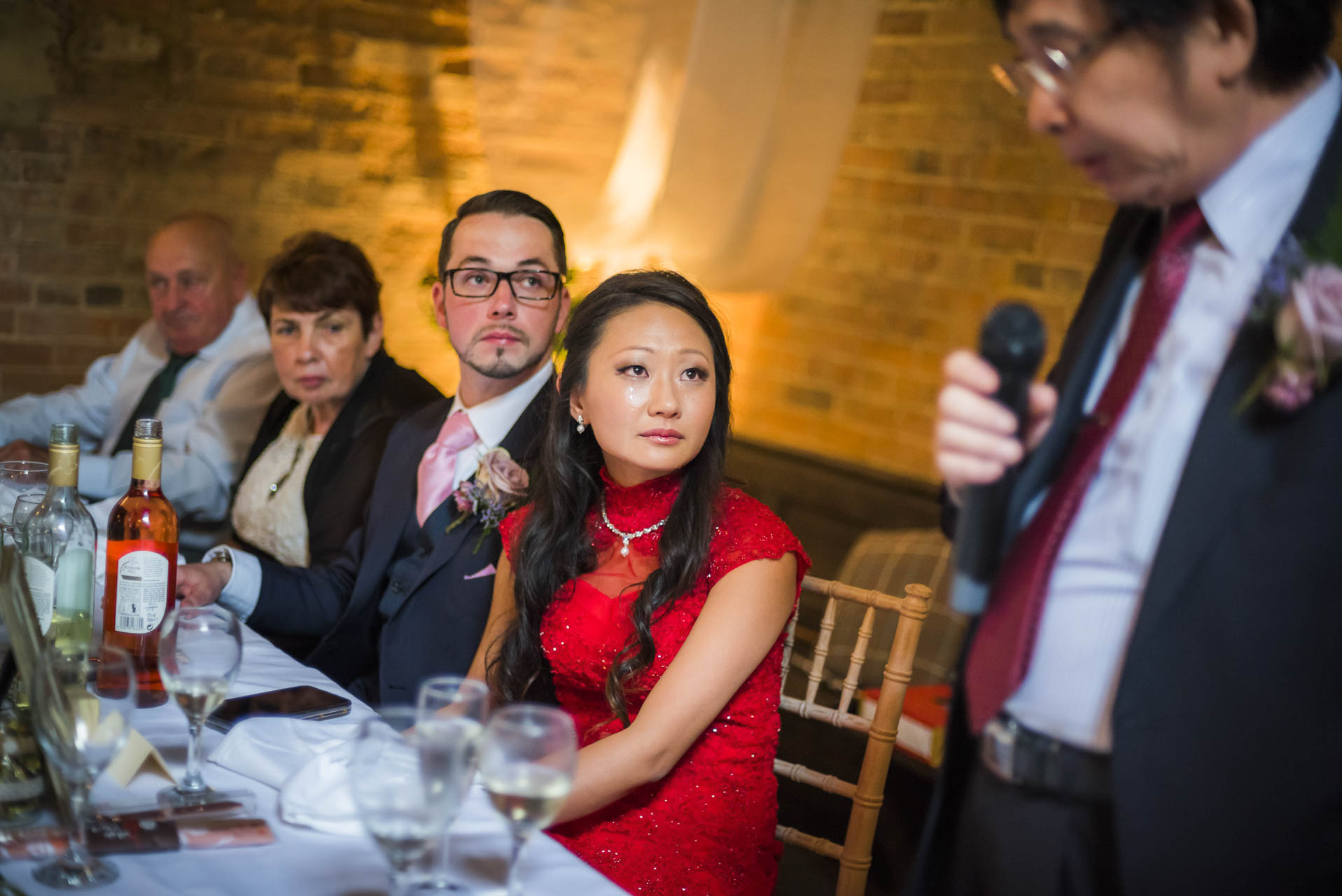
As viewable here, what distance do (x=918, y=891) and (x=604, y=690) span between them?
754mm

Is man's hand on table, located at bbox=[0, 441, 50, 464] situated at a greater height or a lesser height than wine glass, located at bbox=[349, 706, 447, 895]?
lesser

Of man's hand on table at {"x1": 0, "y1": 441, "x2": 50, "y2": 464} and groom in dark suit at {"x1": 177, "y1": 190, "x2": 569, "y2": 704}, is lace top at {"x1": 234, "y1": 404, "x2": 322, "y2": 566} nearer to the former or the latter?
groom in dark suit at {"x1": 177, "y1": 190, "x2": 569, "y2": 704}

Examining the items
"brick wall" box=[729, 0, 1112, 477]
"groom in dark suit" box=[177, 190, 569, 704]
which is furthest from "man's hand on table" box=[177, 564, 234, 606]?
"brick wall" box=[729, 0, 1112, 477]

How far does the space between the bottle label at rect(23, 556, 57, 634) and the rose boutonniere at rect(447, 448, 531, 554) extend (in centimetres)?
76

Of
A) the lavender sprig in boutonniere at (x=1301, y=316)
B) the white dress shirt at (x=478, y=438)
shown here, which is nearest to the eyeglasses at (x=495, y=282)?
the white dress shirt at (x=478, y=438)

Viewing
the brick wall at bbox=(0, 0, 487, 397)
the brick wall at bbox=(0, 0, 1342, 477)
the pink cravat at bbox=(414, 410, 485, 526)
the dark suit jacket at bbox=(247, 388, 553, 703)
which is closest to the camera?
the dark suit jacket at bbox=(247, 388, 553, 703)

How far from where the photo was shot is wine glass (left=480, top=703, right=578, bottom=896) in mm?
954

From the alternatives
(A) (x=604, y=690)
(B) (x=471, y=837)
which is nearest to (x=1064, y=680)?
(B) (x=471, y=837)

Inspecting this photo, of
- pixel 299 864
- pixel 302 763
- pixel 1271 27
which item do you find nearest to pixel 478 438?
pixel 302 763

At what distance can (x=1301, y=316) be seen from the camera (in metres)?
0.85

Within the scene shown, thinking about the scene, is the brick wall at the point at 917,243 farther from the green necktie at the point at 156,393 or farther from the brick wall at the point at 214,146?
the green necktie at the point at 156,393

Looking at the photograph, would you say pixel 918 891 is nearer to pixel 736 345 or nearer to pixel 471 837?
pixel 471 837

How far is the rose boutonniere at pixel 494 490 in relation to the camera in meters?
2.10

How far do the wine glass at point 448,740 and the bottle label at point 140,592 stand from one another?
65 cm
